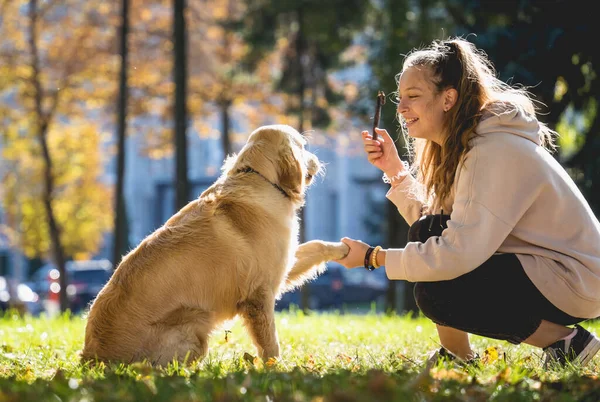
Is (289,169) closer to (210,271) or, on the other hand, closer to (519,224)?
(210,271)

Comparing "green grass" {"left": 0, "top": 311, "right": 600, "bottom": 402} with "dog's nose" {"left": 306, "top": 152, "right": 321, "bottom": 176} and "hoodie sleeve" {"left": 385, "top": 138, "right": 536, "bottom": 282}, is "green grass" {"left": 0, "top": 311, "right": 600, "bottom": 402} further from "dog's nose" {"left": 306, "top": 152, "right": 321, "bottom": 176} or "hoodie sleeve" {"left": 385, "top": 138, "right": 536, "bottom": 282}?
"dog's nose" {"left": 306, "top": 152, "right": 321, "bottom": 176}

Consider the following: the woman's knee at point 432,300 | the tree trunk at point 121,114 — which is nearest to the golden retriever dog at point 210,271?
the woman's knee at point 432,300

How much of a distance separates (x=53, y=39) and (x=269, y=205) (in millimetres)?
16275

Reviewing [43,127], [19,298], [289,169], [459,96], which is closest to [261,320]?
[289,169]

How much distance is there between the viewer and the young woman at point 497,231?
147 inches

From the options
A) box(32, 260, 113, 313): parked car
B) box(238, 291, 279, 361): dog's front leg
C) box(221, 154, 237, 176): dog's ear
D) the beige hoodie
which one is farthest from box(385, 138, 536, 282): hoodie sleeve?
box(32, 260, 113, 313): parked car

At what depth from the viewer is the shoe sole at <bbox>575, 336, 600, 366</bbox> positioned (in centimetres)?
383

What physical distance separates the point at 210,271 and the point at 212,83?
1567 centimetres

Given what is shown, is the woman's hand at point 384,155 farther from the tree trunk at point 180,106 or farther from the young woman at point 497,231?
the tree trunk at point 180,106

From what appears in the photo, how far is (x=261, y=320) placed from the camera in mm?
4281

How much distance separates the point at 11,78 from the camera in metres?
18.0

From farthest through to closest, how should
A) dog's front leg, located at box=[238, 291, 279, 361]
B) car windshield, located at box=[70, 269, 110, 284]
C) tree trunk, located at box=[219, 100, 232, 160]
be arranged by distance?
car windshield, located at box=[70, 269, 110, 284]
tree trunk, located at box=[219, 100, 232, 160]
dog's front leg, located at box=[238, 291, 279, 361]

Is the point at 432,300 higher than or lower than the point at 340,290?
higher

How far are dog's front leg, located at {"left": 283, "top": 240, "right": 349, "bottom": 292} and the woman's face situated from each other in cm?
101
